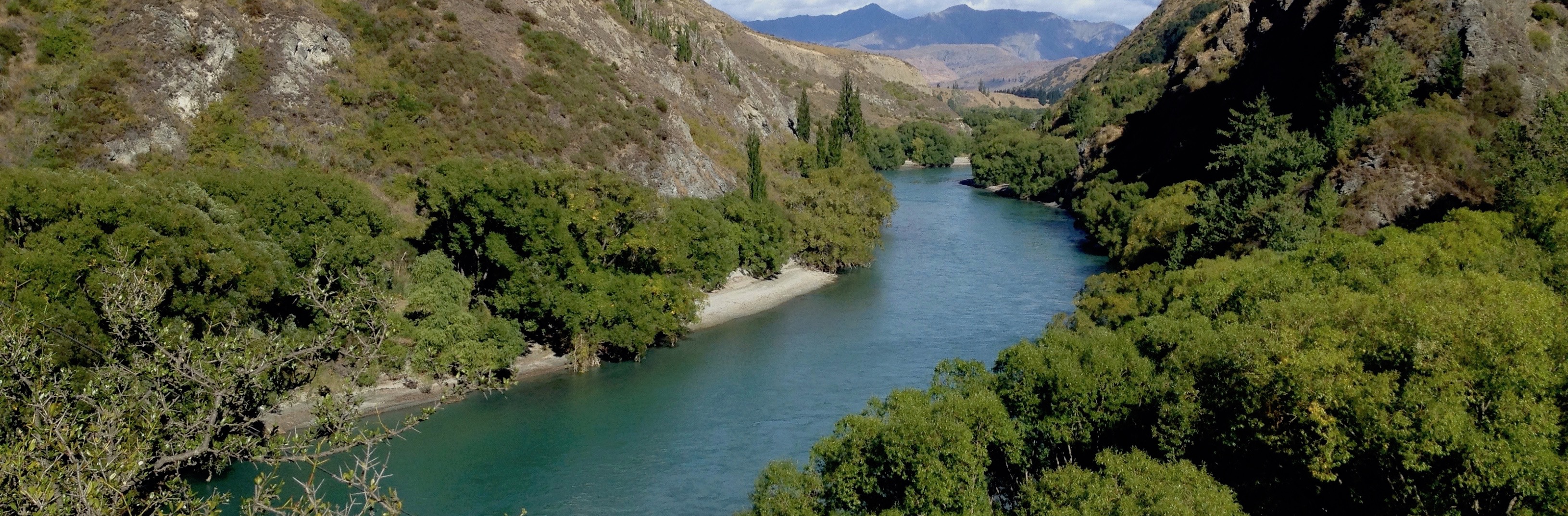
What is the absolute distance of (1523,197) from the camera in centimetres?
3822

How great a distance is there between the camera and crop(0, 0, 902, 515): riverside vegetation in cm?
1127

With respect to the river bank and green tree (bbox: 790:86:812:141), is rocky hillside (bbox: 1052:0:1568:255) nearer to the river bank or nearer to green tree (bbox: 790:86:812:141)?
the river bank

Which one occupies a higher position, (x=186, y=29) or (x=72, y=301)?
(x=186, y=29)

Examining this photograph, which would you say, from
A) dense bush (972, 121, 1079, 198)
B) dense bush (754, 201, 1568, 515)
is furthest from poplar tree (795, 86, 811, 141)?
dense bush (754, 201, 1568, 515)

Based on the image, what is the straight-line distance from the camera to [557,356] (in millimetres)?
46781

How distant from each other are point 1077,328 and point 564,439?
75.6ft

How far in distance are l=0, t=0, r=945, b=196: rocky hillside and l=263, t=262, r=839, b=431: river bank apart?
10786 mm

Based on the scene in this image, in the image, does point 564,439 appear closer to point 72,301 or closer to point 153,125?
point 72,301

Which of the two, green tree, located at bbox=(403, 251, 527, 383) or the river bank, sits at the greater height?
green tree, located at bbox=(403, 251, 527, 383)

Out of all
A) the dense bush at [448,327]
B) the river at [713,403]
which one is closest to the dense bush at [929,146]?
the river at [713,403]

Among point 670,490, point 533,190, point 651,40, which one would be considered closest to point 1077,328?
point 670,490

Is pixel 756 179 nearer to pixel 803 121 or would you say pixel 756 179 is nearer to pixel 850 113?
pixel 803 121

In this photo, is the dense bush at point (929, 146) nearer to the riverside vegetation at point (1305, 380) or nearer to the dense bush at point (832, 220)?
the dense bush at point (832, 220)

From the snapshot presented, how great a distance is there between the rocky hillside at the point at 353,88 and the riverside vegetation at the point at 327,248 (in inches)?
8.8
